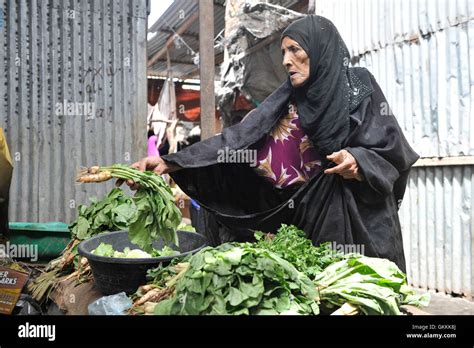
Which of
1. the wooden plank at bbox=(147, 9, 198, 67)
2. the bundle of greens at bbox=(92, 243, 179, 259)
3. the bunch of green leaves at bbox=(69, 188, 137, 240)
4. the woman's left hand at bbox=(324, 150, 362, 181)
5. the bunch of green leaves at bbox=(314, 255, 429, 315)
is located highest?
the wooden plank at bbox=(147, 9, 198, 67)

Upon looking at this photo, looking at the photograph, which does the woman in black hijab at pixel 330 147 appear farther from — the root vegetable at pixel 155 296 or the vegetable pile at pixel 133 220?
the root vegetable at pixel 155 296

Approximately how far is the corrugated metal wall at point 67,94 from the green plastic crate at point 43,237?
0.64 metres

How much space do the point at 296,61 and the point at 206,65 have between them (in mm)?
847

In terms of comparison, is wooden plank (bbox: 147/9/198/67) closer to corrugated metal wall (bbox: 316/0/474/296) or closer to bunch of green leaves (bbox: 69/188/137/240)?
corrugated metal wall (bbox: 316/0/474/296)

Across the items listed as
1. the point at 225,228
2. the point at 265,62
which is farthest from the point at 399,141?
the point at 265,62

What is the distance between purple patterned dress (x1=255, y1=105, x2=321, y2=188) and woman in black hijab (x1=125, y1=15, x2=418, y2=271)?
5cm

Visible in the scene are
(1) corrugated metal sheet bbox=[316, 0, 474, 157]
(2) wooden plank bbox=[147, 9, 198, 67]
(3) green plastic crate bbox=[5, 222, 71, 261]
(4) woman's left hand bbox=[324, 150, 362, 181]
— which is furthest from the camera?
(2) wooden plank bbox=[147, 9, 198, 67]

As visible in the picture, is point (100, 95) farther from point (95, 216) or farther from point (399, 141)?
point (399, 141)

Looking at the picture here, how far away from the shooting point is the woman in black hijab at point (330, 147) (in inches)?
97.9

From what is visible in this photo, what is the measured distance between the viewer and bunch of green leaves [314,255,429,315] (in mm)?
1599

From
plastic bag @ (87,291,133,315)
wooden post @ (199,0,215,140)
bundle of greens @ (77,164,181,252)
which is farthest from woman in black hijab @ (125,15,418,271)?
plastic bag @ (87,291,133,315)

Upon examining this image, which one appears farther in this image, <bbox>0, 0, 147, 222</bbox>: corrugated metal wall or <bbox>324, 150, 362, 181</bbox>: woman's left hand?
<bbox>0, 0, 147, 222</bbox>: corrugated metal wall

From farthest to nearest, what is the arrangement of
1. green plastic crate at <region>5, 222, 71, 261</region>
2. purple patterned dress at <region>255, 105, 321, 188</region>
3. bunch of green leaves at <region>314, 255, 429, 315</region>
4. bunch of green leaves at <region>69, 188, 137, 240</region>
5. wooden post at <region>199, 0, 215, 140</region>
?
green plastic crate at <region>5, 222, 71, 261</region>
wooden post at <region>199, 0, 215, 140</region>
bunch of green leaves at <region>69, 188, 137, 240</region>
purple patterned dress at <region>255, 105, 321, 188</region>
bunch of green leaves at <region>314, 255, 429, 315</region>

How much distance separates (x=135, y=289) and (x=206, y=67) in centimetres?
185
